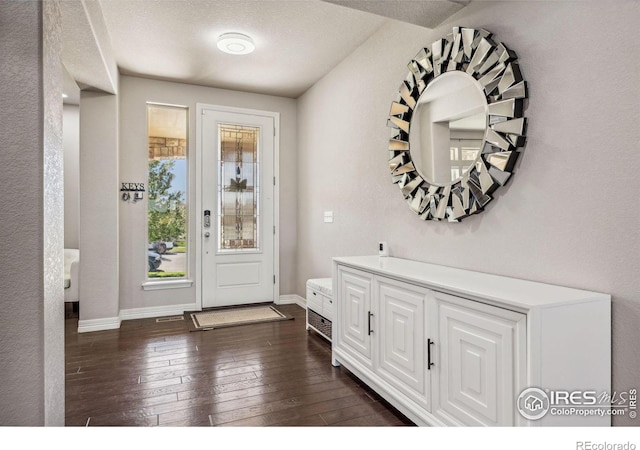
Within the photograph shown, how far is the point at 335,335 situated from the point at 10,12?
252cm

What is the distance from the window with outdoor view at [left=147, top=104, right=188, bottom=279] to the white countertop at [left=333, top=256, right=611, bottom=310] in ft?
8.97

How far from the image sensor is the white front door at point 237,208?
4512mm

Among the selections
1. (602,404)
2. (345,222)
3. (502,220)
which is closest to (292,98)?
(345,222)

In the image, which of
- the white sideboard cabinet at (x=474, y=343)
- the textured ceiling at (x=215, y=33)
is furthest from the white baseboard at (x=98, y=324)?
the white sideboard cabinet at (x=474, y=343)

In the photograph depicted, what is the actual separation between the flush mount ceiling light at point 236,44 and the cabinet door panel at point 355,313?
215 centimetres

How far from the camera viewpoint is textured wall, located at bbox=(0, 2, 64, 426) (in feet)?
4.36

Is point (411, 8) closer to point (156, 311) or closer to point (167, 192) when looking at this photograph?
point (167, 192)

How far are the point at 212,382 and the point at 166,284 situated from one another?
2.11m

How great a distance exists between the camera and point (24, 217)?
4.45 feet

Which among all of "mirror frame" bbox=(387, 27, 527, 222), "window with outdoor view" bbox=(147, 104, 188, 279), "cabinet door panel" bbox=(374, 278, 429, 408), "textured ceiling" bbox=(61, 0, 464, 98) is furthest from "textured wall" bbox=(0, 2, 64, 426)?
"window with outdoor view" bbox=(147, 104, 188, 279)

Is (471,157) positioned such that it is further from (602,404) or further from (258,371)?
(258,371)

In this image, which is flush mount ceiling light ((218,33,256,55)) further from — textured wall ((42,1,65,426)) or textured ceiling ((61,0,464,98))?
textured wall ((42,1,65,426))

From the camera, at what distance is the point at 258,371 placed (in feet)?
9.05

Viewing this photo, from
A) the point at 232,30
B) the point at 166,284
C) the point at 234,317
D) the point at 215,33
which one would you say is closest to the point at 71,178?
the point at 166,284
